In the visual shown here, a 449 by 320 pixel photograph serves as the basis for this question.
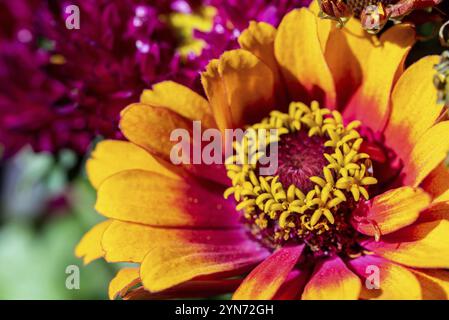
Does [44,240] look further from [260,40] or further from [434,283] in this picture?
[434,283]

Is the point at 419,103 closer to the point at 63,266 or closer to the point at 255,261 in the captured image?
the point at 255,261

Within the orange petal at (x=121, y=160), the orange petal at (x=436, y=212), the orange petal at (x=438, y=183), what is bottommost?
the orange petal at (x=436, y=212)

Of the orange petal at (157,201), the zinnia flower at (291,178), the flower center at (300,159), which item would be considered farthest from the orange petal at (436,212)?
the orange petal at (157,201)

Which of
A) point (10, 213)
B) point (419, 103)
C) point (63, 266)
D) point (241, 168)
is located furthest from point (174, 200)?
point (10, 213)

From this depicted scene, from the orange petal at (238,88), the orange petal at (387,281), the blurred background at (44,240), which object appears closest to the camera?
the orange petal at (387,281)

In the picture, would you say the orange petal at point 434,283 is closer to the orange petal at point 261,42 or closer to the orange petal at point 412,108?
the orange petal at point 412,108

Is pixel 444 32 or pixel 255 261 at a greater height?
pixel 444 32

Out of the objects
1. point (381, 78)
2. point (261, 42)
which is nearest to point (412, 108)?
point (381, 78)
